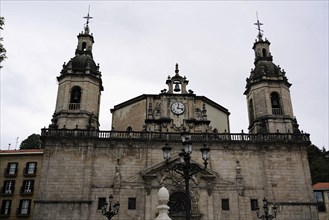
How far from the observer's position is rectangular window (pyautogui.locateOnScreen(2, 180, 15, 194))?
33188mm

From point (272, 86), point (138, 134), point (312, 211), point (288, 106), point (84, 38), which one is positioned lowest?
Result: point (312, 211)

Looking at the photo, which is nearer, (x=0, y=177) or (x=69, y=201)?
(x=69, y=201)

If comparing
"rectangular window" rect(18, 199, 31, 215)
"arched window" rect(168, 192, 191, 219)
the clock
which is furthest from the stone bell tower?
"rectangular window" rect(18, 199, 31, 215)

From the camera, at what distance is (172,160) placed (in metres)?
25.2

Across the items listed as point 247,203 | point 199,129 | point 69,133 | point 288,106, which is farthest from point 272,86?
point 69,133

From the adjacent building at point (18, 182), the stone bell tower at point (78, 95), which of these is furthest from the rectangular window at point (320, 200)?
the adjacent building at point (18, 182)

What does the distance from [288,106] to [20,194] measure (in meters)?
25.1

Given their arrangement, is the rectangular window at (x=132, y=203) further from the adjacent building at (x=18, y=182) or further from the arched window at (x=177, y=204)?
the adjacent building at (x=18, y=182)

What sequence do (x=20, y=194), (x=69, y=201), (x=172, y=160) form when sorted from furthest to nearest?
1. (x=20, y=194)
2. (x=172, y=160)
3. (x=69, y=201)

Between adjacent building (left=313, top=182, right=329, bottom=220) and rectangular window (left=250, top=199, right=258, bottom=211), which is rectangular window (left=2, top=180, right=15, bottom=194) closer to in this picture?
rectangular window (left=250, top=199, right=258, bottom=211)

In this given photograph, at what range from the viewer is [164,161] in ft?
82.3

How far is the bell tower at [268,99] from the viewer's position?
27734 millimetres

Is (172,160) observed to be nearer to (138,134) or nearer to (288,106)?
(138,134)

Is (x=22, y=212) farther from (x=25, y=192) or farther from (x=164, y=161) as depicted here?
(x=164, y=161)
